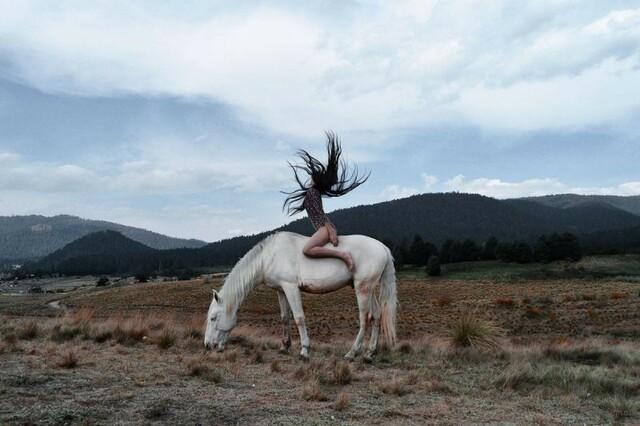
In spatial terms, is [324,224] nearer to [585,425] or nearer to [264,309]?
[585,425]

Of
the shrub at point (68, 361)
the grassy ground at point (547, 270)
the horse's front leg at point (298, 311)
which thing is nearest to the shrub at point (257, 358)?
the horse's front leg at point (298, 311)

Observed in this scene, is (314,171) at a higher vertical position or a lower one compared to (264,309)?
higher

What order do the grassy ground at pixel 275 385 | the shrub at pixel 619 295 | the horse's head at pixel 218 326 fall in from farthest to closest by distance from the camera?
the shrub at pixel 619 295
the horse's head at pixel 218 326
the grassy ground at pixel 275 385

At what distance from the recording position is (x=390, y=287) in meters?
9.54

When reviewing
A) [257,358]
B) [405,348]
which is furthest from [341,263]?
[405,348]

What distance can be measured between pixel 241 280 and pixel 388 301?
2.80 meters

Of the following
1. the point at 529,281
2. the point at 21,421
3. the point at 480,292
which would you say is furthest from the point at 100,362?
the point at 529,281

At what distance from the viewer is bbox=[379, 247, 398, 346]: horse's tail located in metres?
9.52

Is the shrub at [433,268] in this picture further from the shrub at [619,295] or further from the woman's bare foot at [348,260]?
the woman's bare foot at [348,260]

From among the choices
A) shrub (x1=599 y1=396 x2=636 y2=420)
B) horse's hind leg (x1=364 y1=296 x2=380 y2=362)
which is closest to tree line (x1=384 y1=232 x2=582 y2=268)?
horse's hind leg (x1=364 y1=296 x2=380 y2=362)

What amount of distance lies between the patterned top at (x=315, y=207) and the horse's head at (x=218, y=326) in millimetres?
2246

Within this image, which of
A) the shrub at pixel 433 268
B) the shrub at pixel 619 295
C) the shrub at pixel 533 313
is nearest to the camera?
the shrub at pixel 533 313

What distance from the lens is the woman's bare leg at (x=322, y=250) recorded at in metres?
8.96

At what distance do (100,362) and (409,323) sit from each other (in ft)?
83.2
